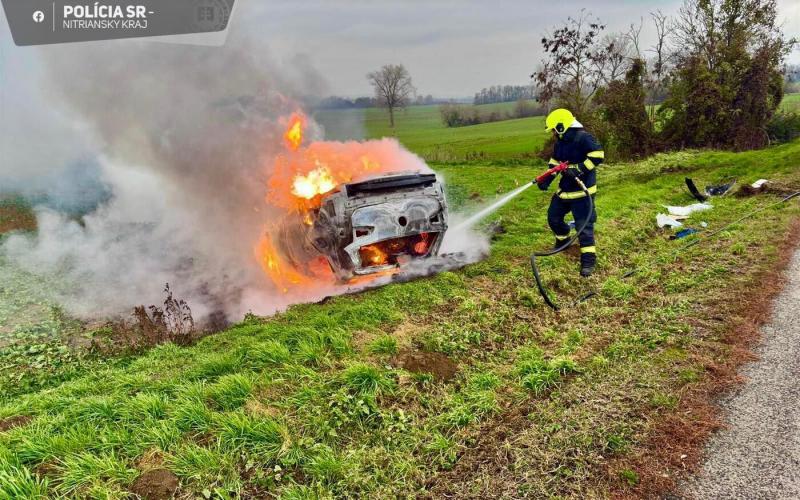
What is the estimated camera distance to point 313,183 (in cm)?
779

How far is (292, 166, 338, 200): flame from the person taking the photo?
302 inches

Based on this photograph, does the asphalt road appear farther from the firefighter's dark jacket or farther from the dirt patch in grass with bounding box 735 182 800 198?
the dirt patch in grass with bounding box 735 182 800 198

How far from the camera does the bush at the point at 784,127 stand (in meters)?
22.7

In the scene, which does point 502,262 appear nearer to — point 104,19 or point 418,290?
point 418,290

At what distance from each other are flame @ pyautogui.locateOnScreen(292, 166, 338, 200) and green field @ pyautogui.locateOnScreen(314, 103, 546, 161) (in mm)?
2005

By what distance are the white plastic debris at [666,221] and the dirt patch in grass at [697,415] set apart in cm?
415

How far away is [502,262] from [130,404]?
5.88 meters

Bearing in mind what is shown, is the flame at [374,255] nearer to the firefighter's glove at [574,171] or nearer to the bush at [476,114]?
the firefighter's glove at [574,171]

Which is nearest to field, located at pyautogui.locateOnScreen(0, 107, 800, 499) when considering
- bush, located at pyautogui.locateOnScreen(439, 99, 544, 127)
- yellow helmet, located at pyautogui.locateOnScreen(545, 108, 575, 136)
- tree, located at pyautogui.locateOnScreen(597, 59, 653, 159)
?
yellow helmet, located at pyautogui.locateOnScreen(545, 108, 575, 136)

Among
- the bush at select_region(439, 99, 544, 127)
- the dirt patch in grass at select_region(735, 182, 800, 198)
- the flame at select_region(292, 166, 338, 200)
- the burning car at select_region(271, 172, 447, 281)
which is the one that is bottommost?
the dirt patch in grass at select_region(735, 182, 800, 198)

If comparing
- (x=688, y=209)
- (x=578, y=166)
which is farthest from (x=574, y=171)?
(x=688, y=209)

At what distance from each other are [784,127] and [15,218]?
36591mm

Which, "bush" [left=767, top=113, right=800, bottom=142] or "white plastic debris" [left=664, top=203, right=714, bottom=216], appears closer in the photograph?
"white plastic debris" [left=664, top=203, right=714, bottom=216]

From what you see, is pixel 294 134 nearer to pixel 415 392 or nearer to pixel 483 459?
pixel 415 392
